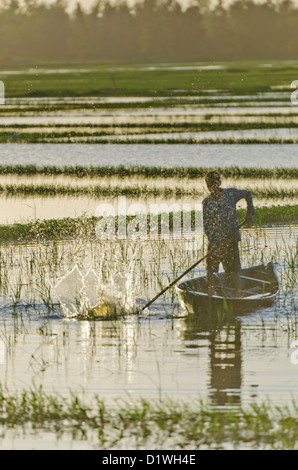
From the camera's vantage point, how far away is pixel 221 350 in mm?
8133

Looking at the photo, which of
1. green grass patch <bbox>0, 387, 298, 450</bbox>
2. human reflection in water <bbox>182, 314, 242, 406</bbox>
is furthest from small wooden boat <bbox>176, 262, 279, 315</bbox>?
green grass patch <bbox>0, 387, 298, 450</bbox>

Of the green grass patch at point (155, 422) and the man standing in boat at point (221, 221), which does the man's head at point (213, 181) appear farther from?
the green grass patch at point (155, 422)

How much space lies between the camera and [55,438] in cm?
596

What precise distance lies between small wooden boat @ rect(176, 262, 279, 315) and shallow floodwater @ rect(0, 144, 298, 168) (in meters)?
13.2

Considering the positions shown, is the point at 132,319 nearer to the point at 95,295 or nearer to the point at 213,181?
the point at 95,295

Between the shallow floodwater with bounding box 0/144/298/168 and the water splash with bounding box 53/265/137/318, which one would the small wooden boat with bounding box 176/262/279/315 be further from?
the shallow floodwater with bounding box 0/144/298/168

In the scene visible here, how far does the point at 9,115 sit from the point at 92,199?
2404 centimetres

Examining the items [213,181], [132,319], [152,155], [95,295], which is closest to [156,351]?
[132,319]

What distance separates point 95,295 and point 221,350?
2.79 meters

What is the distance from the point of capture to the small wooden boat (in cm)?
929

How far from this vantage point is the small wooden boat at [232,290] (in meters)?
9.29

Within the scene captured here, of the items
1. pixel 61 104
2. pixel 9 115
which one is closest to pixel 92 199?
pixel 9 115

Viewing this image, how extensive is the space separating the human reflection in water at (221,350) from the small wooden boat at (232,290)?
4.5 inches

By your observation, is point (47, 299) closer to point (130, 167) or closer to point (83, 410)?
point (83, 410)
